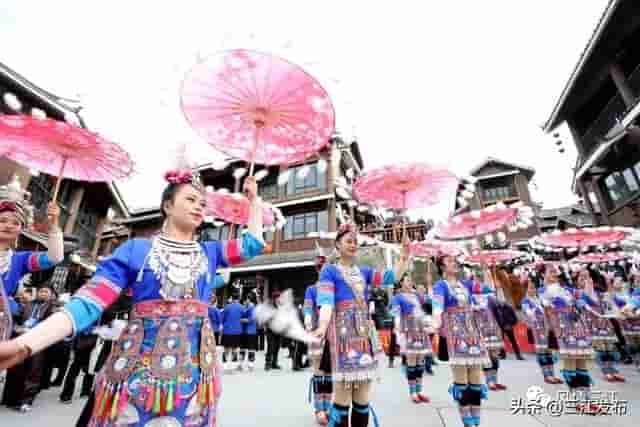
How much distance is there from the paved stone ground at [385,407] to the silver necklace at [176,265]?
3069 mm

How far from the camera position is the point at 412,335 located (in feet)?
19.8

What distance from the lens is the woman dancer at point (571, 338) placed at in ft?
14.5

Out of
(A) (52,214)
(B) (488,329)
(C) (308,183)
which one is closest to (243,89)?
(A) (52,214)

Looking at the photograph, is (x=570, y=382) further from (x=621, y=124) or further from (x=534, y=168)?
(x=534, y=168)

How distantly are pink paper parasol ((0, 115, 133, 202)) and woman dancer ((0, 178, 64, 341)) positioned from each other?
0.88 ft

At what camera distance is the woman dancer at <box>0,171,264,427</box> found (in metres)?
1.25

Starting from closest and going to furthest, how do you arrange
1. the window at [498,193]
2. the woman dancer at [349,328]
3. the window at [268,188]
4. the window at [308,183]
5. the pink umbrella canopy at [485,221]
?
the woman dancer at [349,328] → the pink umbrella canopy at [485,221] → the window at [308,183] → the window at [268,188] → the window at [498,193]

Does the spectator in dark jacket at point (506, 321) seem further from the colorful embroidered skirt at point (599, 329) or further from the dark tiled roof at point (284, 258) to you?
the dark tiled roof at point (284, 258)

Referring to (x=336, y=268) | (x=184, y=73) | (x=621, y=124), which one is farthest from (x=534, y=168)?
(x=184, y=73)

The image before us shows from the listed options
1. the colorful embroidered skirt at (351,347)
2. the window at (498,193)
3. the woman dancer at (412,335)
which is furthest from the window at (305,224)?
the colorful embroidered skirt at (351,347)

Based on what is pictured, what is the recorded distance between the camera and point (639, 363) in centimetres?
732

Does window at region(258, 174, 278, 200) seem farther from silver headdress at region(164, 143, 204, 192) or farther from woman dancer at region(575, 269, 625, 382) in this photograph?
silver headdress at region(164, 143, 204, 192)

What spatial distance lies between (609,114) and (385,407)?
14.9m

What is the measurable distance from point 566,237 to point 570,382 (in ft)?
11.5
